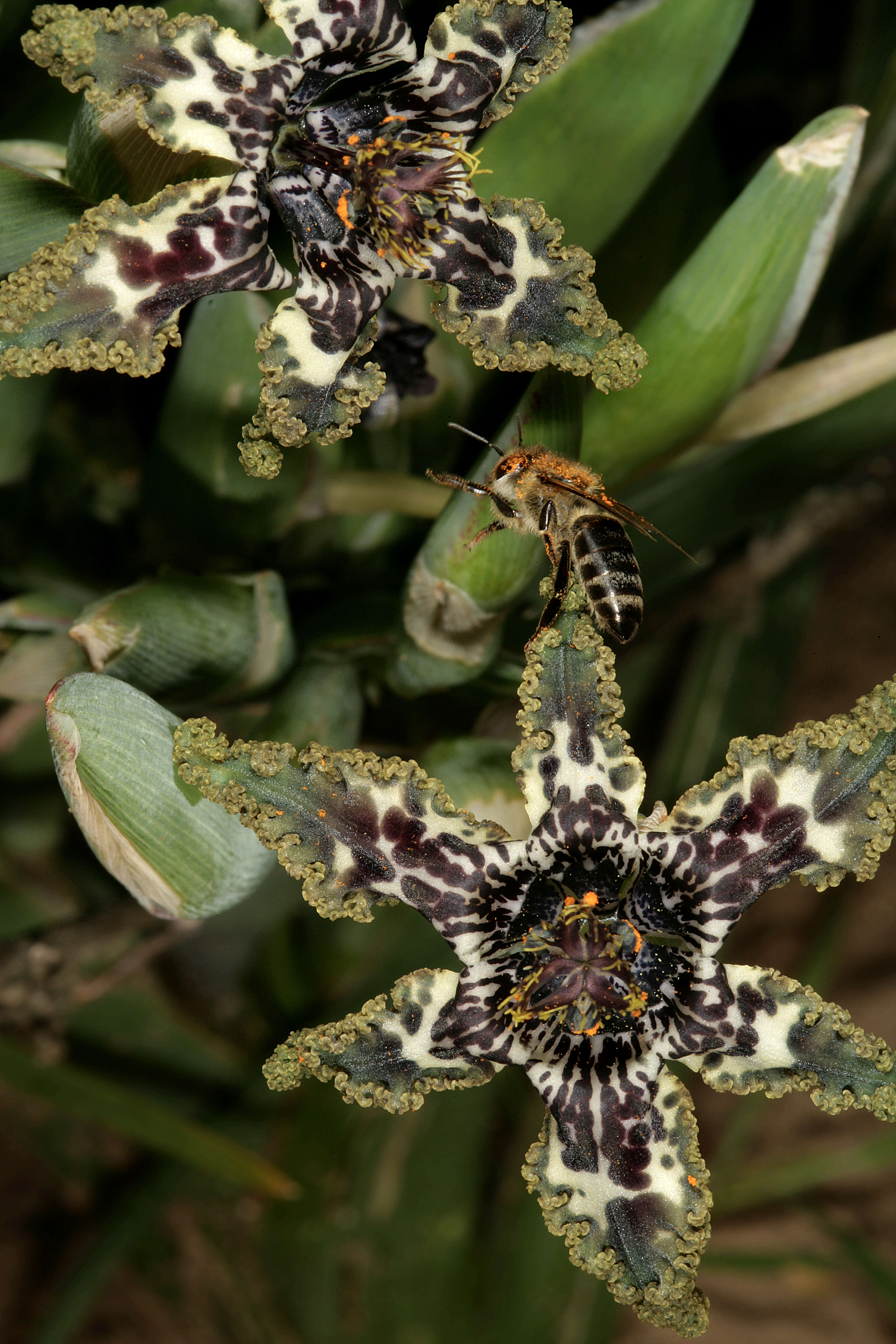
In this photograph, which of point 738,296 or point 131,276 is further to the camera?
point 738,296

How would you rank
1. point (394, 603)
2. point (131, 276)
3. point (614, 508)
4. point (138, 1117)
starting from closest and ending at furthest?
point (131, 276) < point (614, 508) < point (394, 603) < point (138, 1117)

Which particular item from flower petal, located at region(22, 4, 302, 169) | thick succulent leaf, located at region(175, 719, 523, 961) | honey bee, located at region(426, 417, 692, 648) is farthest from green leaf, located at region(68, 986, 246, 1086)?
flower petal, located at region(22, 4, 302, 169)

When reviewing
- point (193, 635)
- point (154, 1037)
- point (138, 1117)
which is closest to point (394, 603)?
point (193, 635)

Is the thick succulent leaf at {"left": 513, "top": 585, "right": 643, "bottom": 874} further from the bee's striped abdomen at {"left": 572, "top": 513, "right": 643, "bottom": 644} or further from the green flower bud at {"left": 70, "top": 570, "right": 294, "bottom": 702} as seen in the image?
the green flower bud at {"left": 70, "top": 570, "right": 294, "bottom": 702}

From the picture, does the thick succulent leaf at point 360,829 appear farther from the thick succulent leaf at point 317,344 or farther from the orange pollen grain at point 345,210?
the orange pollen grain at point 345,210

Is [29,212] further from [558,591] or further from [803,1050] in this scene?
[803,1050]

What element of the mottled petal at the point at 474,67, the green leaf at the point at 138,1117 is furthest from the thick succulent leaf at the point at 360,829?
the green leaf at the point at 138,1117
